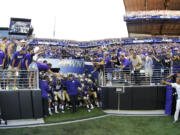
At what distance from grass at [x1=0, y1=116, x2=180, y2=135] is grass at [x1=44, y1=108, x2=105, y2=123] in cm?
69

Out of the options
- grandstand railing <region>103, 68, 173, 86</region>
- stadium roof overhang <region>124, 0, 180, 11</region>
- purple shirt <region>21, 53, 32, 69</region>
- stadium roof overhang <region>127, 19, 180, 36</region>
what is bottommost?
grandstand railing <region>103, 68, 173, 86</region>

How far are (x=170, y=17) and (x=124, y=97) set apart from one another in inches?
1461

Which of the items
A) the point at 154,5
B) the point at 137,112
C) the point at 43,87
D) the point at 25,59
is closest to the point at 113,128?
the point at 137,112

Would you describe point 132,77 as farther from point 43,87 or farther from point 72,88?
point 43,87

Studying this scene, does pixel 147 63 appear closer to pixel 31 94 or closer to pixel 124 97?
pixel 124 97

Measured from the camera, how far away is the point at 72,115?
28.8 feet

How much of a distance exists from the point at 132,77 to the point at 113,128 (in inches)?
125

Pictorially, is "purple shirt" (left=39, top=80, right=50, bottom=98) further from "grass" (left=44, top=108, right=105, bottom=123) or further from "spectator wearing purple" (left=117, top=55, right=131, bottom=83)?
"spectator wearing purple" (left=117, top=55, right=131, bottom=83)

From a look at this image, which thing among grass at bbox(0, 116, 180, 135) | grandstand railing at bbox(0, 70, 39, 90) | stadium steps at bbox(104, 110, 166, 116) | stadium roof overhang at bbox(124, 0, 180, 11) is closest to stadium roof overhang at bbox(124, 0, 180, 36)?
stadium roof overhang at bbox(124, 0, 180, 11)

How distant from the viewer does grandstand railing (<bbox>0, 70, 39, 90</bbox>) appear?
26.5ft

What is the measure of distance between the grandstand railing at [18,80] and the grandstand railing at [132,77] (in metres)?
2.99

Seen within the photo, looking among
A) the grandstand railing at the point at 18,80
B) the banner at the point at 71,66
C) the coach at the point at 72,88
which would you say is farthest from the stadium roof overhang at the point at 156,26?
the grandstand railing at the point at 18,80

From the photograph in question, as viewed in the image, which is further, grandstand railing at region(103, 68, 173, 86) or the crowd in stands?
grandstand railing at region(103, 68, 173, 86)

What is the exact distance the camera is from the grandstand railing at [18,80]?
808 centimetres
